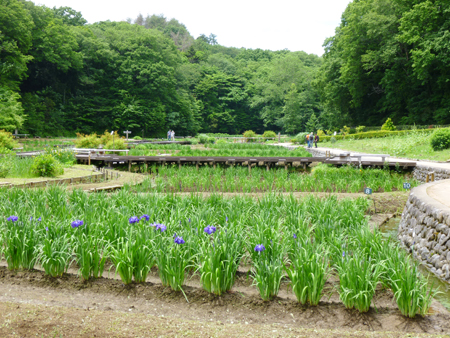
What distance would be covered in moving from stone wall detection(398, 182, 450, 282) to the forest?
70.2 ft

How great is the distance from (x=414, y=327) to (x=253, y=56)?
81188mm

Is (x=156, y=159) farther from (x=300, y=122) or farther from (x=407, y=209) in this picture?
(x=300, y=122)

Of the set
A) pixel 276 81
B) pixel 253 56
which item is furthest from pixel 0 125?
pixel 253 56

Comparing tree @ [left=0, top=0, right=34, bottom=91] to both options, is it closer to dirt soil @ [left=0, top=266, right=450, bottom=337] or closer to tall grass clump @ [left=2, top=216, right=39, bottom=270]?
tall grass clump @ [left=2, top=216, right=39, bottom=270]

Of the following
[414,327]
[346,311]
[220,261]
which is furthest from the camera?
[220,261]

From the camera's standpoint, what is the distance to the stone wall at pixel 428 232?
438 centimetres

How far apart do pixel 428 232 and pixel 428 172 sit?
725cm

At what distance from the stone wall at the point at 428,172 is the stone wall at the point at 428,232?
196 inches

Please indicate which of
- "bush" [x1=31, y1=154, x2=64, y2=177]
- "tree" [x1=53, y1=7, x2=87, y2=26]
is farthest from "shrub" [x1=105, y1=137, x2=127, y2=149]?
"tree" [x1=53, y1=7, x2=87, y2=26]

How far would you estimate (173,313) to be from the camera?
3.11 m

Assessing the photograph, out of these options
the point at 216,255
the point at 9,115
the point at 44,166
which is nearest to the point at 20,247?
the point at 216,255

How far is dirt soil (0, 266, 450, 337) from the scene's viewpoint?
8.45ft

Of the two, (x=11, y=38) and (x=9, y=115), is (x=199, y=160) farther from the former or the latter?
(x=11, y=38)

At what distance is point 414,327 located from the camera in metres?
Answer: 2.93
